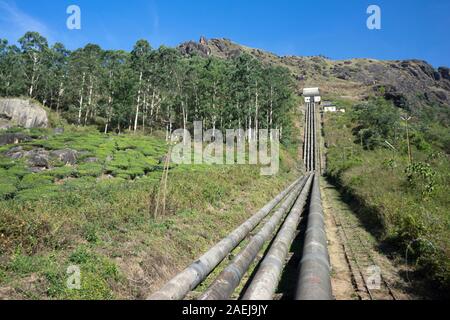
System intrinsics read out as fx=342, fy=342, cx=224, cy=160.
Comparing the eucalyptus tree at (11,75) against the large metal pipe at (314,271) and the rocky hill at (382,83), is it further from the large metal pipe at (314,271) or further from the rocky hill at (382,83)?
the rocky hill at (382,83)

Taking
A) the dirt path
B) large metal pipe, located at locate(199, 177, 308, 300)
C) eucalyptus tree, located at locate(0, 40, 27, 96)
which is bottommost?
the dirt path

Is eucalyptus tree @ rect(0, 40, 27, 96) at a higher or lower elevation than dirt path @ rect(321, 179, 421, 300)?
higher

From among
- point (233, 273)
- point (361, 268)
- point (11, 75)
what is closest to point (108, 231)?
point (233, 273)

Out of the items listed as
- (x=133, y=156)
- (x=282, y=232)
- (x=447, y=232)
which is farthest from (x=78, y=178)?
(x=447, y=232)

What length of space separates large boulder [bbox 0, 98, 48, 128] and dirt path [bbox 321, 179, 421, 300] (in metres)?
43.7

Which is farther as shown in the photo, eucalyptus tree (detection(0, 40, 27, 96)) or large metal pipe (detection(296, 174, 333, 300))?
eucalyptus tree (detection(0, 40, 27, 96))

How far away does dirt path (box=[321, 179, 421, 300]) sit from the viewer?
9.14 m

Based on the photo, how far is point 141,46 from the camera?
56.1 m

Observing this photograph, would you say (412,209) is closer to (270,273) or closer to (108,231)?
(270,273)

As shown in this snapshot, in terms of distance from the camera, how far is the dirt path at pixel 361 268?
9.14 meters

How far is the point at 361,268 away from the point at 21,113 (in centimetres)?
4833

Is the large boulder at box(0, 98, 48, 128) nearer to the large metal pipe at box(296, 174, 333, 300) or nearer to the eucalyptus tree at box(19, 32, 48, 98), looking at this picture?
the eucalyptus tree at box(19, 32, 48, 98)

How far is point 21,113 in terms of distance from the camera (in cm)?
4612

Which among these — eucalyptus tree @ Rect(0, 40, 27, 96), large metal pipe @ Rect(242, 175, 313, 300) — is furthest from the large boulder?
large metal pipe @ Rect(242, 175, 313, 300)
